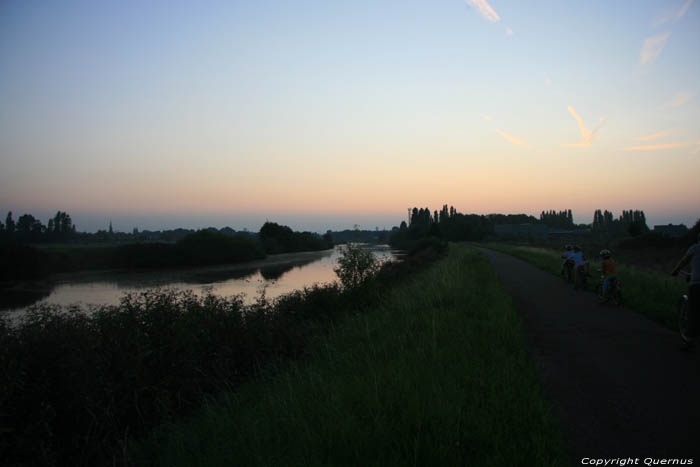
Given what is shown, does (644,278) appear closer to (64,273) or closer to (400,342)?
(400,342)

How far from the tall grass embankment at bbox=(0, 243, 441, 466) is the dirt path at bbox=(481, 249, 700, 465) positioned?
4.61 metres

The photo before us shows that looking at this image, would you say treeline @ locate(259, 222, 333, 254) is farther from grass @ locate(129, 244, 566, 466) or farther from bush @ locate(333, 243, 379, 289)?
grass @ locate(129, 244, 566, 466)

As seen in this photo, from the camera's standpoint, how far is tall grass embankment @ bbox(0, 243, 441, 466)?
5281 millimetres

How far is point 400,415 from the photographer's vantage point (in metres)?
3.09

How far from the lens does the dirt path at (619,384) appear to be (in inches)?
112

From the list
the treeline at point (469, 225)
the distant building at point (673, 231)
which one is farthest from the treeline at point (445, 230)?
the distant building at point (673, 231)

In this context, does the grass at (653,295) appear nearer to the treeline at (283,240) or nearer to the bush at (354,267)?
the bush at (354,267)

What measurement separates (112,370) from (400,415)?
5.41 meters

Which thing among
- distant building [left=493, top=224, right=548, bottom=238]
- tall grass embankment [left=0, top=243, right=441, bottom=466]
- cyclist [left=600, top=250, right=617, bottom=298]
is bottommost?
tall grass embankment [left=0, top=243, right=441, bottom=466]

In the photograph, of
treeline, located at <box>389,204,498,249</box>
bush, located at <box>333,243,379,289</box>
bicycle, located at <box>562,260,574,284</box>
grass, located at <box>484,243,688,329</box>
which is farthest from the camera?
treeline, located at <box>389,204,498,249</box>

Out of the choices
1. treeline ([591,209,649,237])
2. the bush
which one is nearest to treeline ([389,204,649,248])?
treeline ([591,209,649,237])

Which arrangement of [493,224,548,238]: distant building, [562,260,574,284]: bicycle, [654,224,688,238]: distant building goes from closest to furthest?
[562,260,574,284]: bicycle → [654,224,688,238]: distant building → [493,224,548,238]: distant building

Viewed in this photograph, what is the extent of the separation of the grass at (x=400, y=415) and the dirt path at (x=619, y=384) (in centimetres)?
A: 29

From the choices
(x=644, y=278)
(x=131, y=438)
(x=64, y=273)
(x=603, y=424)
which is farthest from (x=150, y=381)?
(x=64, y=273)
